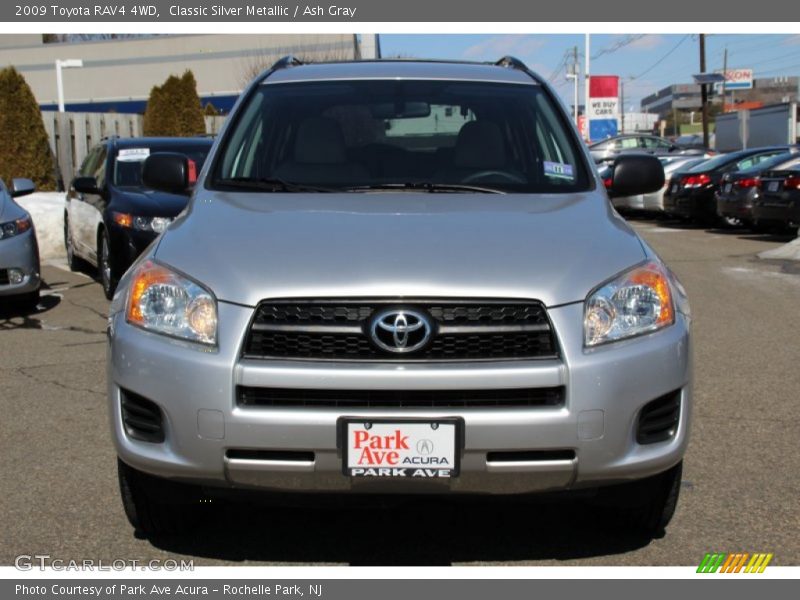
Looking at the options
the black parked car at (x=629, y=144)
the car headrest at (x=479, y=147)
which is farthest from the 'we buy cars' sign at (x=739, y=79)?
the car headrest at (x=479, y=147)

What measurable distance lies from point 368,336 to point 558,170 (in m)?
1.68

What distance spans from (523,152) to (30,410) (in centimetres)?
328

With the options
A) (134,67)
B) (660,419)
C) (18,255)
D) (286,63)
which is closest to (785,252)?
(18,255)

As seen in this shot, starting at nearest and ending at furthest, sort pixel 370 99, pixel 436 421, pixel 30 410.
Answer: pixel 436 421 → pixel 370 99 → pixel 30 410

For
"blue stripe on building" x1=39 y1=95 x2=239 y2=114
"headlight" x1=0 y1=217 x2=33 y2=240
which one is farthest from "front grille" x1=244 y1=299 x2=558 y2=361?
"blue stripe on building" x1=39 y1=95 x2=239 y2=114

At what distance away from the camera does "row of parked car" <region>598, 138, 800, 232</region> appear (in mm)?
16672

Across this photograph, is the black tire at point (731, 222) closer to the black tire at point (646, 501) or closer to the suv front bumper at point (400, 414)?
the black tire at point (646, 501)

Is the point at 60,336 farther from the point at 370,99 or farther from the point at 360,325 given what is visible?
the point at 360,325

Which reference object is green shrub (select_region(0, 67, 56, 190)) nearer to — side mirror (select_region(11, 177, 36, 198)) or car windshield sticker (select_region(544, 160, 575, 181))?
side mirror (select_region(11, 177, 36, 198))

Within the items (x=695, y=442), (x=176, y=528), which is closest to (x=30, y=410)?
(x=176, y=528)

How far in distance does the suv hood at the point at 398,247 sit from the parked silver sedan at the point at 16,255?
6.27 m

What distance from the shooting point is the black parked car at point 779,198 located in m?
16.4

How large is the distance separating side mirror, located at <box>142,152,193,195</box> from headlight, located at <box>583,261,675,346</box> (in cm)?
227

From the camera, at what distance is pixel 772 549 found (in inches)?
160
